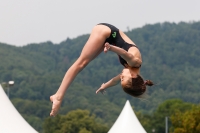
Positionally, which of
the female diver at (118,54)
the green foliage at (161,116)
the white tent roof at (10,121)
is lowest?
the green foliage at (161,116)

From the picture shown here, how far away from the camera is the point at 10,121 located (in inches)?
898

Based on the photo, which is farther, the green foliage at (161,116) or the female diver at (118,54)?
the green foliage at (161,116)

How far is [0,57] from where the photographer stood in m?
184

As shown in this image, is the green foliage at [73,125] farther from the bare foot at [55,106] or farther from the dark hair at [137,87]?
the bare foot at [55,106]

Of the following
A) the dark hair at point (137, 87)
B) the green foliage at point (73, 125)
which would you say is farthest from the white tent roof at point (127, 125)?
the green foliage at point (73, 125)

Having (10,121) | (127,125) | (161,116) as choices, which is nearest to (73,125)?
(161,116)

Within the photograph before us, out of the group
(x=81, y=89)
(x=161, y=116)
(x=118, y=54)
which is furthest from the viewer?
(x=81, y=89)

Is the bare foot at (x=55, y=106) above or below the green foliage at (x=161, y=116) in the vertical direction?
above

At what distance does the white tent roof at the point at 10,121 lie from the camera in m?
22.2

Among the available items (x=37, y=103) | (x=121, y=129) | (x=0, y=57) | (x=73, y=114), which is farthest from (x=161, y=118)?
(x=0, y=57)

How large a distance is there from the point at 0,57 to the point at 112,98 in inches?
1365

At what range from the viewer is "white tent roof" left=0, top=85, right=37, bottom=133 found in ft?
73.0

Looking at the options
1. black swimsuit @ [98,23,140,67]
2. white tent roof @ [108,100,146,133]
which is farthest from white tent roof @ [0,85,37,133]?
black swimsuit @ [98,23,140,67]

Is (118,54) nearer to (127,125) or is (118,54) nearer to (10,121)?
(10,121)
